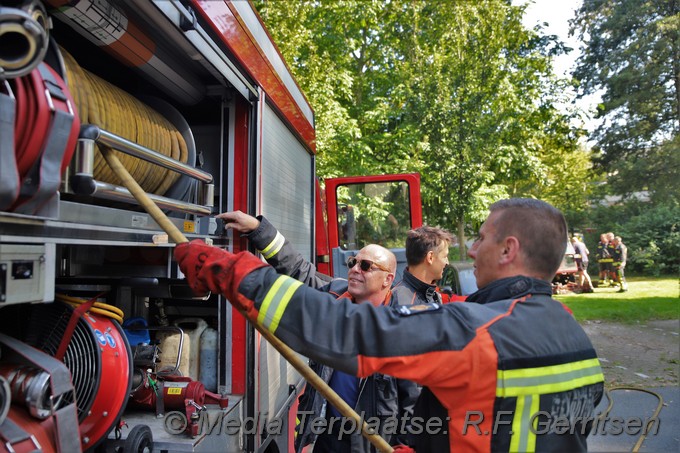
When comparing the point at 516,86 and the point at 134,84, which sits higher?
the point at 516,86

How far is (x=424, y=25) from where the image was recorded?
1146 centimetres

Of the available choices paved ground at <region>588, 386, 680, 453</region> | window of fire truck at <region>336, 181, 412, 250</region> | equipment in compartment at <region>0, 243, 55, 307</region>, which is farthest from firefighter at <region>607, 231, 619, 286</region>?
equipment in compartment at <region>0, 243, 55, 307</region>

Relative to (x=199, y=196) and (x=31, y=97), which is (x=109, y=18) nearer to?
(x=31, y=97)

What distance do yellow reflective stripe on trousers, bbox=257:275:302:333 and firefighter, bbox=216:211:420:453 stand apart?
3.08 feet

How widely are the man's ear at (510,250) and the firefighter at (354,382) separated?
0.83 meters

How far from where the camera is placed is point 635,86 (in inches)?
731

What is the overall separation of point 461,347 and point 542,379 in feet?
0.91

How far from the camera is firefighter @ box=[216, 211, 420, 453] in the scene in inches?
97.5

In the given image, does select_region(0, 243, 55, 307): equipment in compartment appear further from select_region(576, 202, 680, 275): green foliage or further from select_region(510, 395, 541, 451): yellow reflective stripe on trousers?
select_region(576, 202, 680, 275): green foliage

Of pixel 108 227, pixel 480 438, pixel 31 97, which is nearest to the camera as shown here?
pixel 31 97

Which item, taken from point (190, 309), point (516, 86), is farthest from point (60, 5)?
point (516, 86)

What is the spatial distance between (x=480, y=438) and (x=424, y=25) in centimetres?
1134

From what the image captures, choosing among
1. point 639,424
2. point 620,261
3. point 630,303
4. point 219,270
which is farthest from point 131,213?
point 620,261

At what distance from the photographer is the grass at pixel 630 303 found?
11016mm
